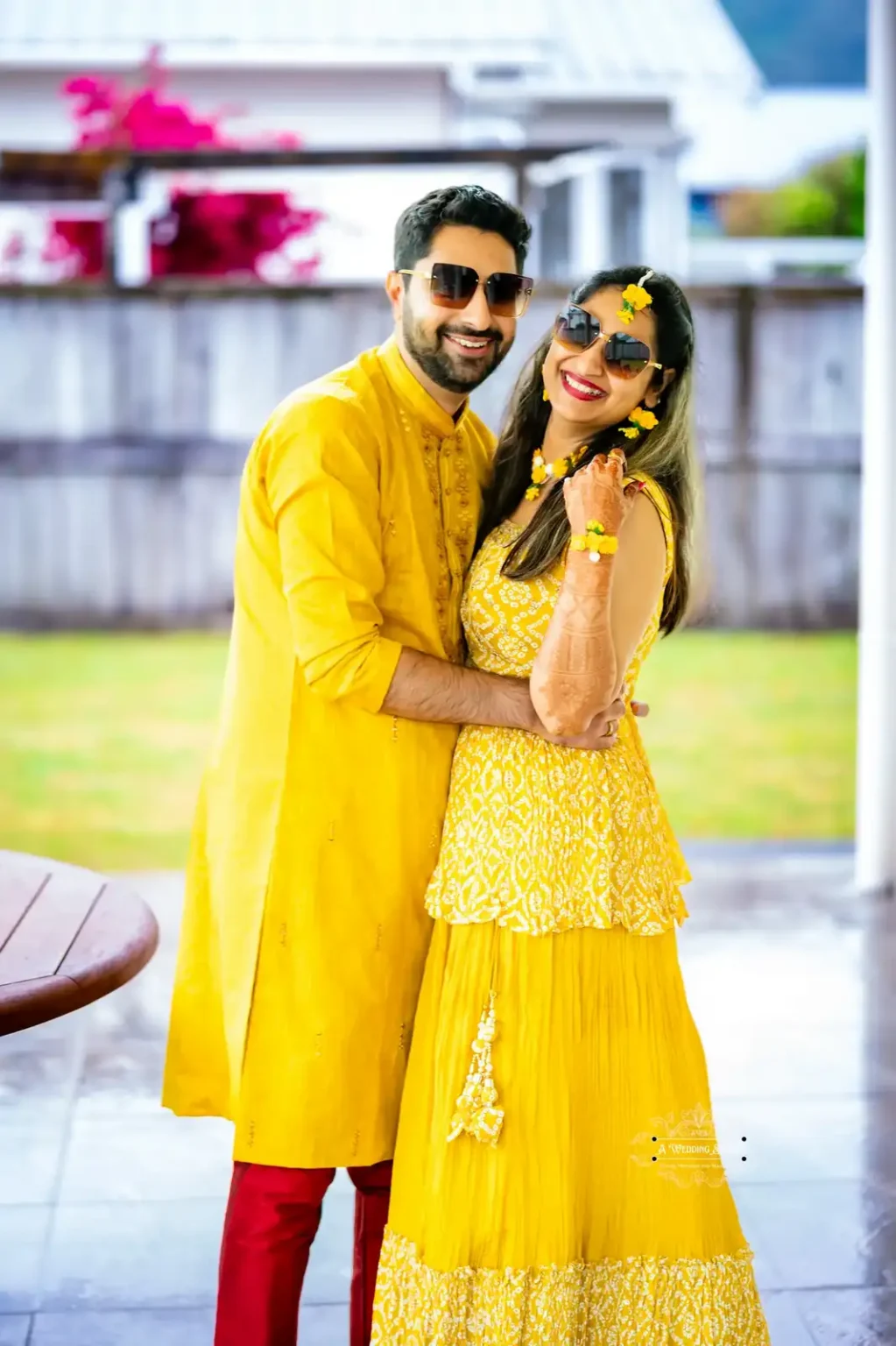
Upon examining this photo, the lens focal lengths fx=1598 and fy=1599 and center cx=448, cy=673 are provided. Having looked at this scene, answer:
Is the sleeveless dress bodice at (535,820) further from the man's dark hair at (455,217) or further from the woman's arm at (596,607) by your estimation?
the man's dark hair at (455,217)

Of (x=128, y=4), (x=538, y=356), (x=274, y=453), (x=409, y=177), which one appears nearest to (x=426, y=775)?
(x=274, y=453)

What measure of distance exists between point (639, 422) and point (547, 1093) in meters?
0.92

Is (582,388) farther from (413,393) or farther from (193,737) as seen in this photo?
(193,737)

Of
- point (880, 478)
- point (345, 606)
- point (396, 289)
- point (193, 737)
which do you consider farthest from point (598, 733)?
point (193, 737)

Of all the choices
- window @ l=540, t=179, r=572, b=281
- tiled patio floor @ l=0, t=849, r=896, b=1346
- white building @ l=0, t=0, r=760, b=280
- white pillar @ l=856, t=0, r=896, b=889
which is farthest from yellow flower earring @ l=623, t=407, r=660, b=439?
window @ l=540, t=179, r=572, b=281

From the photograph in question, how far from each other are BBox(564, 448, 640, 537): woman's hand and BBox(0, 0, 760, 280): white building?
25.3 feet

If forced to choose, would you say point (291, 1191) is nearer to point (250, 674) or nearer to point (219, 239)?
point (250, 674)

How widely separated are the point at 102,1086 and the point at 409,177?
22.3 ft

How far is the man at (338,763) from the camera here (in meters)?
2.16

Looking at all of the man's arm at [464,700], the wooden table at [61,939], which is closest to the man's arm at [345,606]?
the man's arm at [464,700]

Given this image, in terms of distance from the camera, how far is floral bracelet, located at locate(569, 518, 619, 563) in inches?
79.6

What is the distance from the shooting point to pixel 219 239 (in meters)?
8.49

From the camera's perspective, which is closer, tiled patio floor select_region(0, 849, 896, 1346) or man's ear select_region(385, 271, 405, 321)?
man's ear select_region(385, 271, 405, 321)

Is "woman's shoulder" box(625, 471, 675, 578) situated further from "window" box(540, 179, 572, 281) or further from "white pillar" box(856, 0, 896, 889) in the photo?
"window" box(540, 179, 572, 281)
